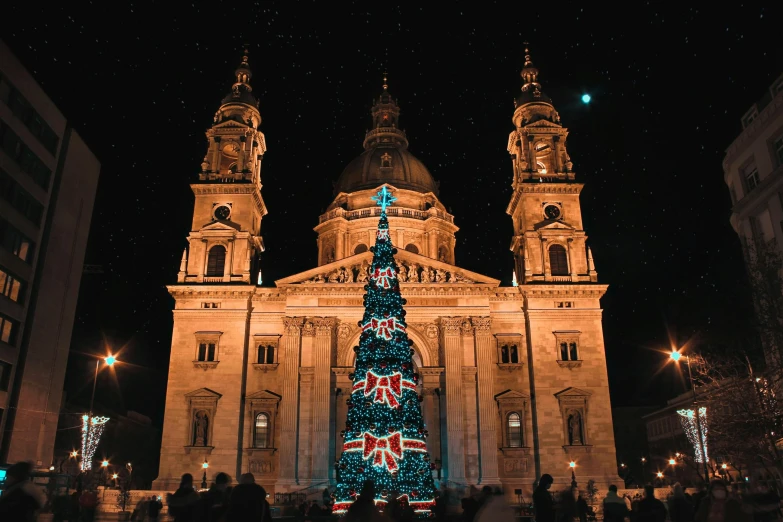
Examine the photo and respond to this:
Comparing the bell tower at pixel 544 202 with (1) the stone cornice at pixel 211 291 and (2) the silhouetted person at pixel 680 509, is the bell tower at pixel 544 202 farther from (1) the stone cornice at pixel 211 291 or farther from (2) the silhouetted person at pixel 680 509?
(2) the silhouetted person at pixel 680 509

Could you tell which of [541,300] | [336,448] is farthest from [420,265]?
[336,448]

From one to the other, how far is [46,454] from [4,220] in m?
13.5

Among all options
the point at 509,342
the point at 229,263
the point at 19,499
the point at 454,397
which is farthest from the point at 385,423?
the point at 229,263

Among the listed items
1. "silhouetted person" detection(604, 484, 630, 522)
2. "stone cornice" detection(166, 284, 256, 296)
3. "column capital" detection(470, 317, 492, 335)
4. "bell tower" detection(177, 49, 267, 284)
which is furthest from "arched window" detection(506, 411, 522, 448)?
"silhouetted person" detection(604, 484, 630, 522)

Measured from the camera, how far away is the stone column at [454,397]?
43.9 m

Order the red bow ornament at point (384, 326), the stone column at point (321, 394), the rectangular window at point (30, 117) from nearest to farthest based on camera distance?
the red bow ornament at point (384, 326)
the rectangular window at point (30, 117)
the stone column at point (321, 394)

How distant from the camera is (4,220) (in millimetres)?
36375

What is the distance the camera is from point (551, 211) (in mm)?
52812

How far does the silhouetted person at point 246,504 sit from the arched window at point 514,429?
123 ft

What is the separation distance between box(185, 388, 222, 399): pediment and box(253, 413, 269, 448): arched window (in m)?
3.03

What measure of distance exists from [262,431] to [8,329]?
1670 cm

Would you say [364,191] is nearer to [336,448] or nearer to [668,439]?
[336,448]

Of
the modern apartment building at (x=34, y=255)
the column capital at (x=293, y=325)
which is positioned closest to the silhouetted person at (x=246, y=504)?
the modern apartment building at (x=34, y=255)

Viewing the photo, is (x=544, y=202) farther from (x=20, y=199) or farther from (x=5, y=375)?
(x=5, y=375)
